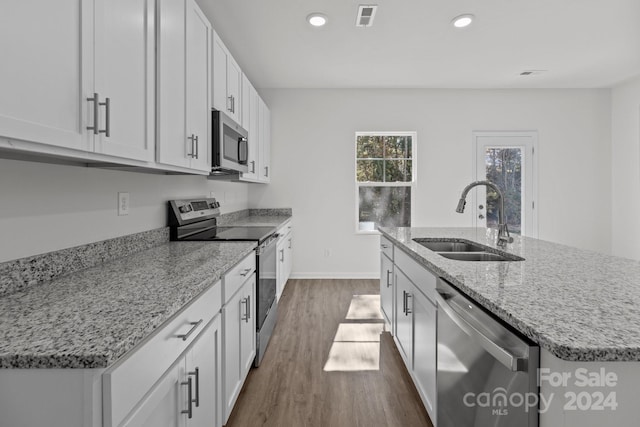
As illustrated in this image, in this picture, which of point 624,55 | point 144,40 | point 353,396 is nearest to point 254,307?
point 353,396

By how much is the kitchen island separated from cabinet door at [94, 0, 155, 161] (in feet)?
4.33

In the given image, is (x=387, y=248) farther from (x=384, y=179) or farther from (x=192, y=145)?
(x=384, y=179)

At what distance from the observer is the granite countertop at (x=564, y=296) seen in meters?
0.71

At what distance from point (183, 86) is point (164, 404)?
150 cm

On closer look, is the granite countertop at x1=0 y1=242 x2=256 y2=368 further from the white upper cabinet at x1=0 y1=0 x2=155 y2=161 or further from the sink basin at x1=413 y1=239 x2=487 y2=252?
the sink basin at x1=413 y1=239 x2=487 y2=252

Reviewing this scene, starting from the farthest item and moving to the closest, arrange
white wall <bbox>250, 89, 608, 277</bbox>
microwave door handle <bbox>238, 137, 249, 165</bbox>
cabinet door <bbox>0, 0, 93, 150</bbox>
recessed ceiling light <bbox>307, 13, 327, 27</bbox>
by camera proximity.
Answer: white wall <bbox>250, 89, 608, 277</bbox>
recessed ceiling light <bbox>307, 13, 327, 27</bbox>
microwave door handle <bbox>238, 137, 249, 165</bbox>
cabinet door <bbox>0, 0, 93, 150</bbox>

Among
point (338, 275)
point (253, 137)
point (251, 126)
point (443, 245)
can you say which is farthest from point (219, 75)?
point (338, 275)

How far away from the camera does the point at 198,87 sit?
2016 mm

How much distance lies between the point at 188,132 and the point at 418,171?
3678mm

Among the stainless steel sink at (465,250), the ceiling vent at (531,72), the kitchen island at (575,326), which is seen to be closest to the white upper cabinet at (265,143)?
the stainless steel sink at (465,250)

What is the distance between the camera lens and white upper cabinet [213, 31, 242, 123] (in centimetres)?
234

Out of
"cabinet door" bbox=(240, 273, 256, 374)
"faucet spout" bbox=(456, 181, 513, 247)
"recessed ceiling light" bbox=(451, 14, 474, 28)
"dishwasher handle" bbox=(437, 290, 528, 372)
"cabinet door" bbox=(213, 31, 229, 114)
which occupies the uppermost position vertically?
"recessed ceiling light" bbox=(451, 14, 474, 28)

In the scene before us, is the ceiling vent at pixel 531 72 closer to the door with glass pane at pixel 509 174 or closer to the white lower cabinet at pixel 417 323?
the door with glass pane at pixel 509 174

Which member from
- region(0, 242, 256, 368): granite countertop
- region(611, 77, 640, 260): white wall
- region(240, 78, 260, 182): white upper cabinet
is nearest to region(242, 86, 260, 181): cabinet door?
region(240, 78, 260, 182): white upper cabinet
